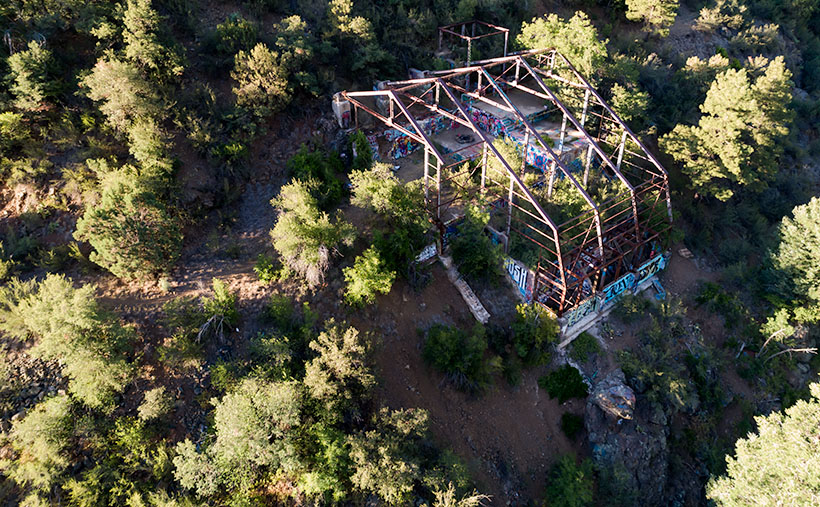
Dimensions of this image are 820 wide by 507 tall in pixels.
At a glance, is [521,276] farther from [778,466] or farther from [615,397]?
[778,466]

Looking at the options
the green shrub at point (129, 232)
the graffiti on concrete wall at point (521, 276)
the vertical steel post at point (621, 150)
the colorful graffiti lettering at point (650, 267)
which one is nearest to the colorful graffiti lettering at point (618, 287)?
the colorful graffiti lettering at point (650, 267)

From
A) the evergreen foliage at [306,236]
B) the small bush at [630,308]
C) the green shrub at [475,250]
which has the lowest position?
the small bush at [630,308]

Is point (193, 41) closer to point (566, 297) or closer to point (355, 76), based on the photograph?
point (355, 76)

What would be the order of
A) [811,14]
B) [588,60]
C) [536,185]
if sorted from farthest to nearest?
1. [811,14]
2. [588,60]
3. [536,185]

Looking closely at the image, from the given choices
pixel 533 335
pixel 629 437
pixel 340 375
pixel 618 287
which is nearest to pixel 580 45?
pixel 618 287

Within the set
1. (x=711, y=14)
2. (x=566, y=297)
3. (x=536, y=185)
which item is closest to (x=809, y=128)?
(x=711, y=14)

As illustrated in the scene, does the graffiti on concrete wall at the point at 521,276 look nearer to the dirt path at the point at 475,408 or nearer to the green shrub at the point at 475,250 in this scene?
the green shrub at the point at 475,250
